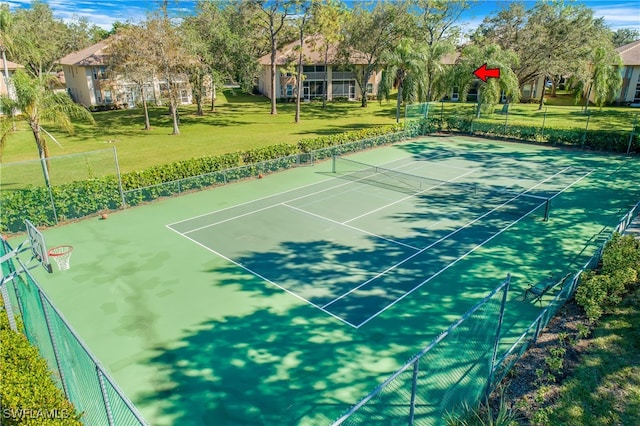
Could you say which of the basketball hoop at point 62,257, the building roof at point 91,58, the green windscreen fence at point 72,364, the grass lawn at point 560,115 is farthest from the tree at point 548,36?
the green windscreen fence at point 72,364

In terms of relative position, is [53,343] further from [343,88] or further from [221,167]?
[343,88]

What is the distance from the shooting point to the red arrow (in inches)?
1259

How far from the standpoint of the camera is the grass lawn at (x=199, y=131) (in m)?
28.6

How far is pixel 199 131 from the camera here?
35.7 m

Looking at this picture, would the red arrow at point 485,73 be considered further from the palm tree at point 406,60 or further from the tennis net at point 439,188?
the tennis net at point 439,188

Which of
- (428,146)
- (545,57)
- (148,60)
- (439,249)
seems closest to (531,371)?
(439,249)

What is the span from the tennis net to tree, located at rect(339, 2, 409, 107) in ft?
78.0

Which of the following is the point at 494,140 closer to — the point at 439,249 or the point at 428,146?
the point at 428,146

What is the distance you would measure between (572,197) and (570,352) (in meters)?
12.6

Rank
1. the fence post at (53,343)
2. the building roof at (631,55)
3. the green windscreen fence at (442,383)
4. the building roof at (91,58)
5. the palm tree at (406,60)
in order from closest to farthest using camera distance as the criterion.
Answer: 1. the fence post at (53,343)
2. the green windscreen fence at (442,383)
3. the palm tree at (406,60)
4. the building roof at (91,58)
5. the building roof at (631,55)

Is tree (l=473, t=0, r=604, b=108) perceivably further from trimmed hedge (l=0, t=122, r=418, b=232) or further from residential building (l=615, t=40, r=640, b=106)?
trimmed hedge (l=0, t=122, r=418, b=232)

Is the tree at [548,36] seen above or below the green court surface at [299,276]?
above

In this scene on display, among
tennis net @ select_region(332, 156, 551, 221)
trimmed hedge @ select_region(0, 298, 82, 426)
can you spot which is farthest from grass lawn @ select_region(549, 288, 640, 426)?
tennis net @ select_region(332, 156, 551, 221)

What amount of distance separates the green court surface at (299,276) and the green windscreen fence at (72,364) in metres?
1.18
